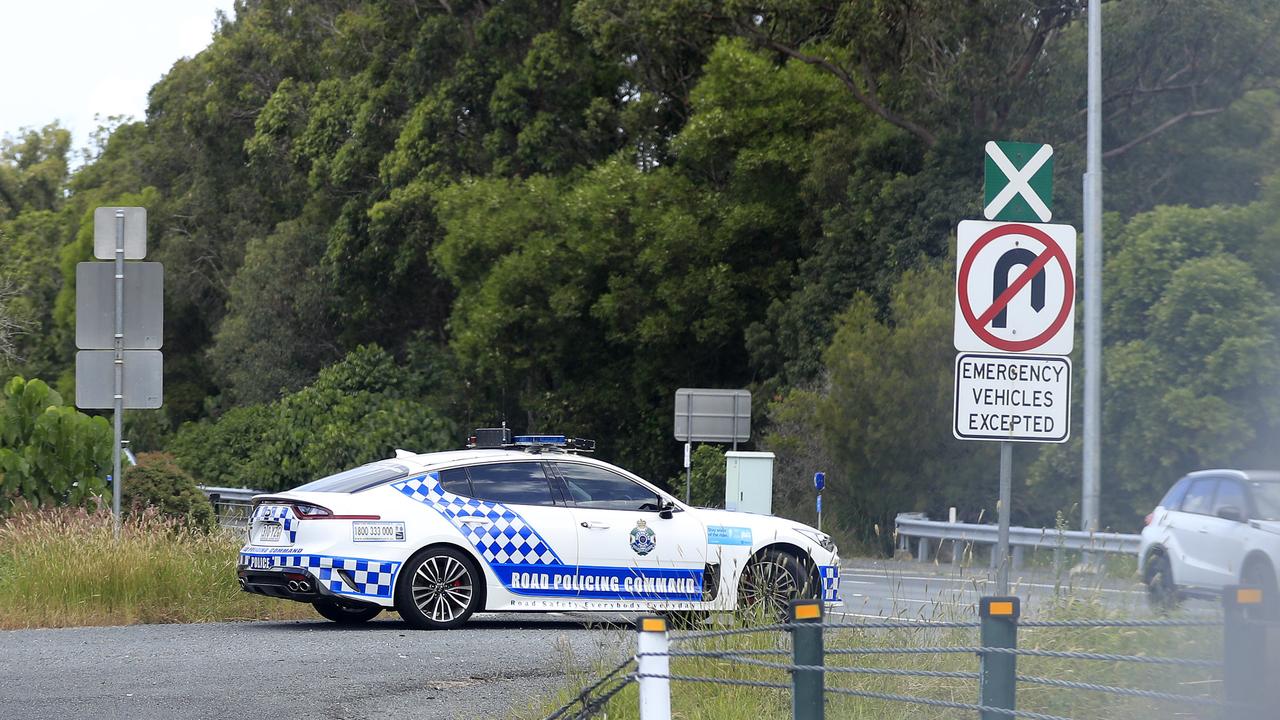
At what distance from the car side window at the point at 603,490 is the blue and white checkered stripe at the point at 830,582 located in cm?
144

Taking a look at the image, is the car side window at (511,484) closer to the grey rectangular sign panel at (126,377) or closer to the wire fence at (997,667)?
the grey rectangular sign panel at (126,377)

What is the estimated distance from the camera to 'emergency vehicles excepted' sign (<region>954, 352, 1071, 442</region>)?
788 cm

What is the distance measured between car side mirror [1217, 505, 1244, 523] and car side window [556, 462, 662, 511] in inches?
195

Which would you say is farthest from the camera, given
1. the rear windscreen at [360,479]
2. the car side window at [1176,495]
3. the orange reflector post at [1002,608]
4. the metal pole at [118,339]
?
the car side window at [1176,495]

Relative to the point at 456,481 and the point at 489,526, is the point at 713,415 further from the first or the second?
the point at 489,526

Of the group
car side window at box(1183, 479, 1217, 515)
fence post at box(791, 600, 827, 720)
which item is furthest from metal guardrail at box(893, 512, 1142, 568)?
fence post at box(791, 600, 827, 720)

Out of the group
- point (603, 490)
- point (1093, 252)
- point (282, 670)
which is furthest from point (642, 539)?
point (1093, 252)

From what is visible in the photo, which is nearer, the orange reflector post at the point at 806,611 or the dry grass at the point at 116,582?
the orange reflector post at the point at 806,611

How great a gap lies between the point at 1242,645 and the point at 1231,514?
9254mm

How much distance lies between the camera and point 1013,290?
7.94m

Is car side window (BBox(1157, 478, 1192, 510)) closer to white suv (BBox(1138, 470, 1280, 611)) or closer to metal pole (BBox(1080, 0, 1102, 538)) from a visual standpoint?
white suv (BBox(1138, 470, 1280, 611))

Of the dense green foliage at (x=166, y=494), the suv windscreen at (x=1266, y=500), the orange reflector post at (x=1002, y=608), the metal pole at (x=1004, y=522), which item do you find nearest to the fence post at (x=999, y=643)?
the orange reflector post at (x=1002, y=608)

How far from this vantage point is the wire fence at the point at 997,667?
5.85 m

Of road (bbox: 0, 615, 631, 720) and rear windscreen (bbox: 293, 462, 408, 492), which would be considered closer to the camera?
road (bbox: 0, 615, 631, 720)
